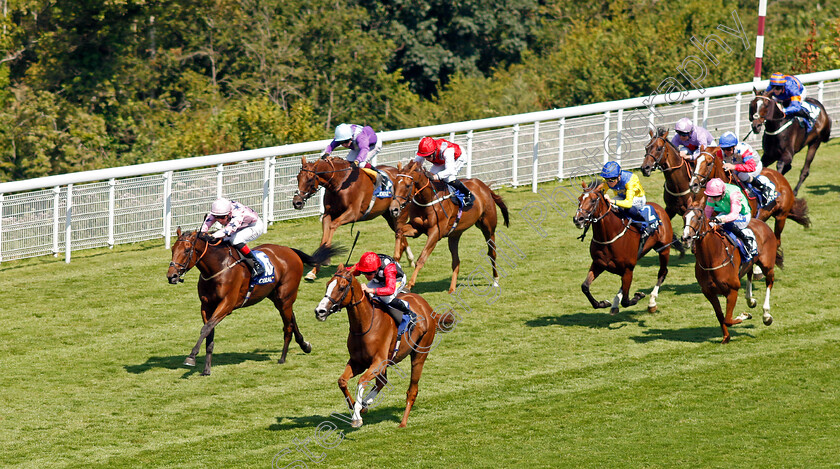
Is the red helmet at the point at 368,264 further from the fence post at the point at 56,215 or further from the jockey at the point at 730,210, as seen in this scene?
the fence post at the point at 56,215

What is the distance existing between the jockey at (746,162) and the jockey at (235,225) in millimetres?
5952

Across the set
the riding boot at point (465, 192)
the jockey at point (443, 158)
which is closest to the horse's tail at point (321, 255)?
the jockey at point (443, 158)

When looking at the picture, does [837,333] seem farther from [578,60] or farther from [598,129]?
[578,60]

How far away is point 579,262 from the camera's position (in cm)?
1531

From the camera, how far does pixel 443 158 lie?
1372 centimetres

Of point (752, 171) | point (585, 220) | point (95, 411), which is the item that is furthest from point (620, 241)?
point (95, 411)

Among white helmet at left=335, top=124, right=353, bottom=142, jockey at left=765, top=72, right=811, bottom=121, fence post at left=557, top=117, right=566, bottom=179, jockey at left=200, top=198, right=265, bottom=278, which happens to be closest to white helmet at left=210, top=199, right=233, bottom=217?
jockey at left=200, top=198, right=265, bottom=278

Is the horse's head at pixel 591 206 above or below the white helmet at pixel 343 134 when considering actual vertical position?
below

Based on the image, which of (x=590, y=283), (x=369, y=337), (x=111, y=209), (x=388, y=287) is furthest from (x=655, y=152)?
(x=111, y=209)

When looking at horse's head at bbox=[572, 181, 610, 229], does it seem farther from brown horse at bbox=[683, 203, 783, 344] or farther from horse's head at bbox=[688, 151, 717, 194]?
horse's head at bbox=[688, 151, 717, 194]

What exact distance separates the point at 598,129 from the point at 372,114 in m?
10.9

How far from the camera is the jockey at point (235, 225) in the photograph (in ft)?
36.5

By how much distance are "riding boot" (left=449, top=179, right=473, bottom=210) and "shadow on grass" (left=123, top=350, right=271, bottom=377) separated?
3397 mm

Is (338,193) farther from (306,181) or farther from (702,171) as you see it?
(702,171)
